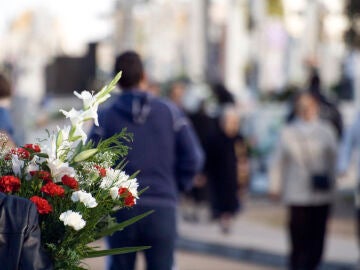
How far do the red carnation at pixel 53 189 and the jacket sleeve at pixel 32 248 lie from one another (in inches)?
6.8

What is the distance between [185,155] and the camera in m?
7.86

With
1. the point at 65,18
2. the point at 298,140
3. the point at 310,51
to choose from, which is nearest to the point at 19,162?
the point at 298,140

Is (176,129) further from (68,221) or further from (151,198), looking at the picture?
(68,221)

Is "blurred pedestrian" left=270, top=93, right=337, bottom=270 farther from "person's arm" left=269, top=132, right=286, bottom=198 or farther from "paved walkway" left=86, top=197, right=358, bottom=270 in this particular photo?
"paved walkway" left=86, top=197, right=358, bottom=270

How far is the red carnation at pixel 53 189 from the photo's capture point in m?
4.60

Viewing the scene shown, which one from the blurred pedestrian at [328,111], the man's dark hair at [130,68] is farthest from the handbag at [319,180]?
the blurred pedestrian at [328,111]

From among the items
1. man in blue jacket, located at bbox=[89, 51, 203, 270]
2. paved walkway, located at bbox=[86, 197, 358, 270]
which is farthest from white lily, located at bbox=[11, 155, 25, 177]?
paved walkway, located at bbox=[86, 197, 358, 270]

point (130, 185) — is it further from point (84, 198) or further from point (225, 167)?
point (225, 167)

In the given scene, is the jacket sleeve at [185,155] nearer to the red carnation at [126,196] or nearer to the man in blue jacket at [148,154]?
the man in blue jacket at [148,154]

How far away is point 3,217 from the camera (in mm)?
4371

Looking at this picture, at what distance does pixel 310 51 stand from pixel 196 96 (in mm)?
10563

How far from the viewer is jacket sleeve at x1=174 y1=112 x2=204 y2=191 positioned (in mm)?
7754

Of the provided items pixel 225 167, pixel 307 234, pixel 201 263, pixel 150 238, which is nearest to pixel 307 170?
pixel 307 234

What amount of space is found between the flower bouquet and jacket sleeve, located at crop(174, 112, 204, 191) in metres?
2.88
